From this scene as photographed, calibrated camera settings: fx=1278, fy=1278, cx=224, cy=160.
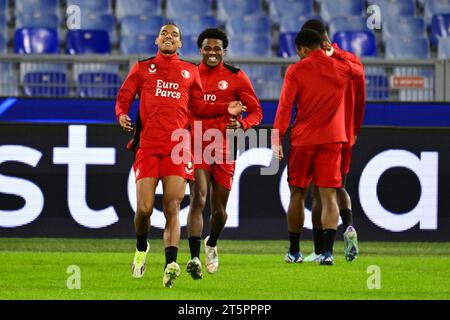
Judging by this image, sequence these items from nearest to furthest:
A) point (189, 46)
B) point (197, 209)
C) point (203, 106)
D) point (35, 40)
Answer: point (203, 106) < point (197, 209) < point (35, 40) < point (189, 46)

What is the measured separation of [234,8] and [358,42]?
2.14 meters

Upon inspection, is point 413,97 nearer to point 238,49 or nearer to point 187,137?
point 238,49

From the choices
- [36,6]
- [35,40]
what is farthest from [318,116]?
[36,6]

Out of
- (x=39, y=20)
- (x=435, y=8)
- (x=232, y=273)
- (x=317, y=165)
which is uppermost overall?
(x=435, y=8)

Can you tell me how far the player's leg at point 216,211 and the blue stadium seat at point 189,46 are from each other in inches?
311

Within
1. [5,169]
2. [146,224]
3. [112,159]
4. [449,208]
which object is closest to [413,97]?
[449,208]

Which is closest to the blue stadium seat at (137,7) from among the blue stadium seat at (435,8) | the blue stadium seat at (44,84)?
the blue stadium seat at (44,84)

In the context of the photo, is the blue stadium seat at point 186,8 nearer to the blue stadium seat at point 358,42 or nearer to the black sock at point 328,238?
the blue stadium seat at point 358,42

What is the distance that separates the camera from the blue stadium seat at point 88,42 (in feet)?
61.0

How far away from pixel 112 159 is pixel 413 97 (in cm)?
453

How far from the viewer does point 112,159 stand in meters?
13.7

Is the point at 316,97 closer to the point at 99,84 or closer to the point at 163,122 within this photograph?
the point at 163,122

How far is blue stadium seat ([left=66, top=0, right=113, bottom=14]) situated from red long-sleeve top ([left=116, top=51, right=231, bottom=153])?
967 cm

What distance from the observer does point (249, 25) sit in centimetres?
1933
